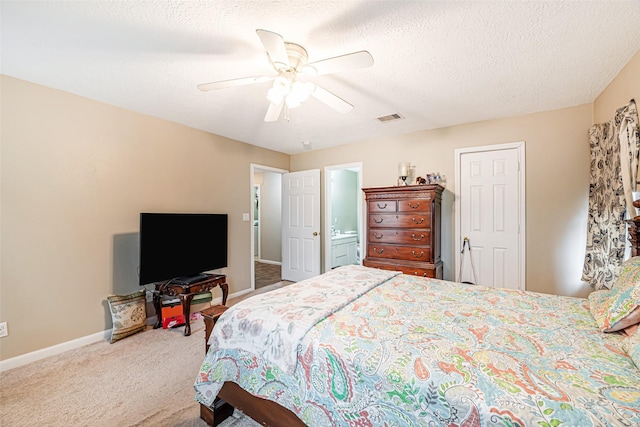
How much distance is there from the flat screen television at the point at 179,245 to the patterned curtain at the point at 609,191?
398 cm

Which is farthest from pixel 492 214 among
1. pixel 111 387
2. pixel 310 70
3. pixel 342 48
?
pixel 111 387

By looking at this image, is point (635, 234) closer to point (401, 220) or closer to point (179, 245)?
point (401, 220)

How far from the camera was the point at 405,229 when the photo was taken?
11.2 ft

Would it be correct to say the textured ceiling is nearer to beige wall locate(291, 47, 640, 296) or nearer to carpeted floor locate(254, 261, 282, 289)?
beige wall locate(291, 47, 640, 296)

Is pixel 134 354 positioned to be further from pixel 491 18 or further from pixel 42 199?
pixel 491 18

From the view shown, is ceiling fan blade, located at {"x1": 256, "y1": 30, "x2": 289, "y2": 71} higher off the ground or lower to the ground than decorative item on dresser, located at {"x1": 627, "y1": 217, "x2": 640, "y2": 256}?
higher

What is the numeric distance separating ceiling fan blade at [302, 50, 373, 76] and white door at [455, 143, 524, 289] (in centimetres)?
252

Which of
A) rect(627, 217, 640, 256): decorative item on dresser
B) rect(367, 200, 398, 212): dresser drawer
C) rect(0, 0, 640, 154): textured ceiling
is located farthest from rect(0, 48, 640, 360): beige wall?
rect(627, 217, 640, 256): decorative item on dresser

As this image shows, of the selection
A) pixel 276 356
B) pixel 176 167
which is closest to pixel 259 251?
Result: pixel 176 167

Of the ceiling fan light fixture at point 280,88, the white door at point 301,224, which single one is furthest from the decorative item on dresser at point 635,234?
the white door at point 301,224

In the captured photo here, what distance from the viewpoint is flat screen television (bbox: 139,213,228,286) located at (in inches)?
110

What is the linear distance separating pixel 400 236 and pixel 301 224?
6.60 feet

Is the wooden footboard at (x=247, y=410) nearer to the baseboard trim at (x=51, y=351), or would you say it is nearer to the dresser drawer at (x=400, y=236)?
the baseboard trim at (x=51, y=351)

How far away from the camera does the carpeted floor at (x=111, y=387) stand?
1.69 meters
